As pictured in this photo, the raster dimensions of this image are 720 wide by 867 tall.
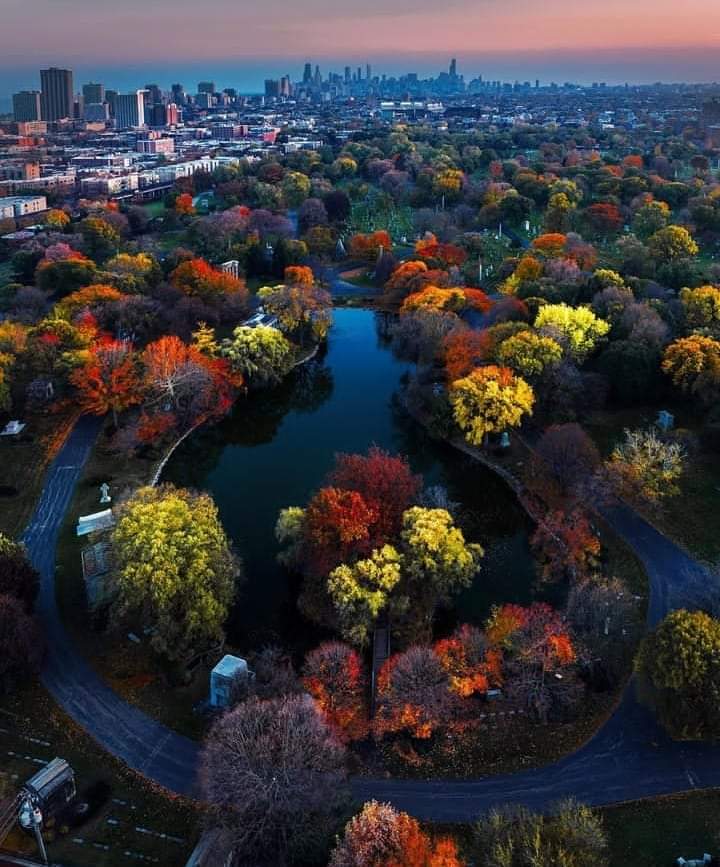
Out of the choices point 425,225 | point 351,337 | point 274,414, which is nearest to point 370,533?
point 274,414

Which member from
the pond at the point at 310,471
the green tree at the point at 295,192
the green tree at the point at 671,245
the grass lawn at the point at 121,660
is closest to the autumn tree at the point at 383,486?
the pond at the point at 310,471

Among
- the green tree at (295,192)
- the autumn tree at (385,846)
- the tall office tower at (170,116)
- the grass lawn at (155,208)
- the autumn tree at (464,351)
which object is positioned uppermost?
the tall office tower at (170,116)

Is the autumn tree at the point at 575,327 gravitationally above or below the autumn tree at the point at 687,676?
above

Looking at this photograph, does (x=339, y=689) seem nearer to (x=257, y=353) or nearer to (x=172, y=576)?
(x=172, y=576)

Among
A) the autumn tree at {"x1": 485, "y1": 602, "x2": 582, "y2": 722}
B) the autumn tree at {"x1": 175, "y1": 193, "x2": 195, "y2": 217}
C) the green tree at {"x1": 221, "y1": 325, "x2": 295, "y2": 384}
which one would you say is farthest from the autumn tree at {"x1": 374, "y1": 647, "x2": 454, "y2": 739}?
the autumn tree at {"x1": 175, "y1": 193, "x2": 195, "y2": 217}

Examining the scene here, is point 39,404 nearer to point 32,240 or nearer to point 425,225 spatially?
point 32,240

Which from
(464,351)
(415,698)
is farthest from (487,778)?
(464,351)

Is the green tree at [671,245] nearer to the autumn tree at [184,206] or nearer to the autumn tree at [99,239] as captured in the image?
the autumn tree at [99,239]
